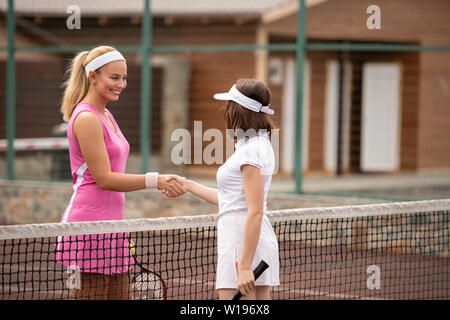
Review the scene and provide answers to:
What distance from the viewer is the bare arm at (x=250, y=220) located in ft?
11.9

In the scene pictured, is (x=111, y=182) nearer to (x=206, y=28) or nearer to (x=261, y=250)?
(x=261, y=250)

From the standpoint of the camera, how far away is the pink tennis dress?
13.0 feet

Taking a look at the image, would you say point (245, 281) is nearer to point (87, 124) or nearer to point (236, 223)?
point (236, 223)

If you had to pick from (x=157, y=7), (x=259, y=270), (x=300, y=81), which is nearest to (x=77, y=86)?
(x=259, y=270)

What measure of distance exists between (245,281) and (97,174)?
939 millimetres

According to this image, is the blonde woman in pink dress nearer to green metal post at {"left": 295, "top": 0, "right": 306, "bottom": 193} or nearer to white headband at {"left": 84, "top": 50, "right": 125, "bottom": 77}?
white headband at {"left": 84, "top": 50, "right": 125, "bottom": 77}

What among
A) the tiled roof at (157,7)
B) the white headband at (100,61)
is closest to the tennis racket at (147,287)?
the white headband at (100,61)

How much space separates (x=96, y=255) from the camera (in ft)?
13.1

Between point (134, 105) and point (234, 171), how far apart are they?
38.9ft

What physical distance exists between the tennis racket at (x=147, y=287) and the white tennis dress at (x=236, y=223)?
683 mm

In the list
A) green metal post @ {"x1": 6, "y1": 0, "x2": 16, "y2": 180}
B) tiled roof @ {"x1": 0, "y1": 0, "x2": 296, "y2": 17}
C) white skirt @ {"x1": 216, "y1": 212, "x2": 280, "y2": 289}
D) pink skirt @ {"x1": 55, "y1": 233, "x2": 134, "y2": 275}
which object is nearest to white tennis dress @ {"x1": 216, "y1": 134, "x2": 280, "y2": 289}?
white skirt @ {"x1": 216, "y1": 212, "x2": 280, "y2": 289}

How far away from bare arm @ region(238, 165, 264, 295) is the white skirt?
0.12 meters

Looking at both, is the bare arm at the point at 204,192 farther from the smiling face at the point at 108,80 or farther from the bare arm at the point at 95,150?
the smiling face at the point at 108,80
